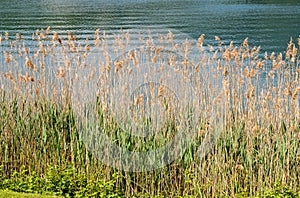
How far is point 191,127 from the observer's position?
622 centimetres

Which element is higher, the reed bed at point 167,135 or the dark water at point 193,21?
the dark water at point 193,21

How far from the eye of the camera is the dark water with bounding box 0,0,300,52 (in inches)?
938

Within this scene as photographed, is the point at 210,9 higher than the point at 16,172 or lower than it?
higher

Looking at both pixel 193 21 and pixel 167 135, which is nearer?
pixel 167 135

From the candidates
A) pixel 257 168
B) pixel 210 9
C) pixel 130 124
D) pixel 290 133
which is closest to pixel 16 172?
pixel 130 124

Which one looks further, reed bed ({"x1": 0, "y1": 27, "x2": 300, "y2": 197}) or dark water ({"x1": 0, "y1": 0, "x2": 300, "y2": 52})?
dark water ({"x1": 0, "y1": 0, "x2": 300, "y2": 52})

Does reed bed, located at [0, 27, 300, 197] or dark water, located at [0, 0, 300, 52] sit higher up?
dark water, located at [0, 0, 300, 52]

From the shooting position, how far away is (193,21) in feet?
95.9

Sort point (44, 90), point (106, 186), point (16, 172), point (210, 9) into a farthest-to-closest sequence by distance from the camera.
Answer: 1. point (210, 9)
2. point (44, 90)
3. point (16, 172)
4. point (106, 186)

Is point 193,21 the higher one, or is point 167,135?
point 193,21

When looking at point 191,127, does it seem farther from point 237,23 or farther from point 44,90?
point 237,23

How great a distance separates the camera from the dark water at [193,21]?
23812 mm

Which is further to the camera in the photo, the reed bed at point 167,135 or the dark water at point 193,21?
the dark water at point 193,21

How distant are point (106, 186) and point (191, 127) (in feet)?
3.61
